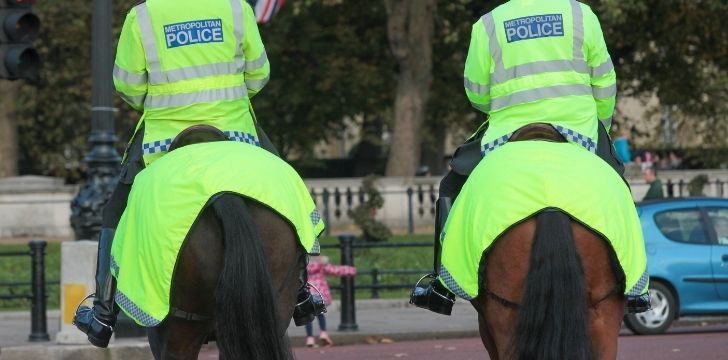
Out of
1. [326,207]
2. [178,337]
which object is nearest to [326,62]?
[326,207]

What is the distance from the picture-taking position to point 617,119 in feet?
161

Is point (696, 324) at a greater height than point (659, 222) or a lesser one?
lesser

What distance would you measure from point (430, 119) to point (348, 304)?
1146 inches

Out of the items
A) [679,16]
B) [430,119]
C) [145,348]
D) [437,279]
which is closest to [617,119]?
[430,119]

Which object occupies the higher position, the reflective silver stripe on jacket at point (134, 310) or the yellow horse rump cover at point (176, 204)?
the yellow horse rump cover at point (176, 204)

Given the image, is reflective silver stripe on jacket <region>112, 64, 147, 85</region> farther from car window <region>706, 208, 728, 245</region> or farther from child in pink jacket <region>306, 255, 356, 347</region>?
car window <region>706, 208, 728, 245</region>

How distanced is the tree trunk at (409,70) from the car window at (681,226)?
20.2 metres

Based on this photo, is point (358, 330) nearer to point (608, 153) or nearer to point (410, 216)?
point (608, 153)

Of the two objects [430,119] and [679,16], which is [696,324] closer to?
[679,16]

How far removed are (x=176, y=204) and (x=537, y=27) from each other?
196 cm

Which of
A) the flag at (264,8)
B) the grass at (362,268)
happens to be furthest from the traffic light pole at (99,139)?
the grass at (362,268)

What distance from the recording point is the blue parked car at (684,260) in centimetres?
1848

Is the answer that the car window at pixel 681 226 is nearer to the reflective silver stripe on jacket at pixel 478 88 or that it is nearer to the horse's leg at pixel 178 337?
the reflective silver stripe on jacket at pixel 478 88

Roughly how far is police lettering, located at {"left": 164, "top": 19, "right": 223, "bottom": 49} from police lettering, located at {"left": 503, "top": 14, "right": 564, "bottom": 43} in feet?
4.83
